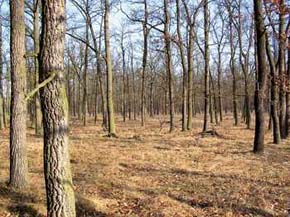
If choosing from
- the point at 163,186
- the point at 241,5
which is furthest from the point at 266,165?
→ the point at 241,5

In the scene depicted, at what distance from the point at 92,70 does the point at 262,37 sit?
44.5 meters

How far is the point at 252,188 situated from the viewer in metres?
10.2

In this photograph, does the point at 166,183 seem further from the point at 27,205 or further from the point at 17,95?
the point at 17,95

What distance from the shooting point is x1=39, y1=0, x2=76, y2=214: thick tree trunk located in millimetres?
6320

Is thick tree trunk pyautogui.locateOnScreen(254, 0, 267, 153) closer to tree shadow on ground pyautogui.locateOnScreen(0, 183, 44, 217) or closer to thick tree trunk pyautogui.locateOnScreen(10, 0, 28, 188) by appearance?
thick tree trunk pyautogui.locateOnScreen(10, 0, 28, 188)

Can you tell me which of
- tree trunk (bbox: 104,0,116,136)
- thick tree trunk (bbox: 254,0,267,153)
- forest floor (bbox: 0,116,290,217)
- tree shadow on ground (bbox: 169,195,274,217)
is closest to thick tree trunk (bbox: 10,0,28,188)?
forest floor (bbox: 0,116,290,217)

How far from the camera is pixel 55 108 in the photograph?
6.35 meters

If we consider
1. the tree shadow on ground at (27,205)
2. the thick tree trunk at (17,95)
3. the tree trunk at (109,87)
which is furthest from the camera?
the tree trunk at (109,87)

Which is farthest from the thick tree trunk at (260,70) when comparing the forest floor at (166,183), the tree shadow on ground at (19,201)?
the tree shadow on ground at (19,201)

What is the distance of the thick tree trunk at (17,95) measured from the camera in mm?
9688

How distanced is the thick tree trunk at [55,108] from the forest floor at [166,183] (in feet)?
6.04

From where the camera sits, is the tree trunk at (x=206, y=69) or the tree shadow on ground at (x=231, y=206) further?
the tree trunk at (x=206, y=69)

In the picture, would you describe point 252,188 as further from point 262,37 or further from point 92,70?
point 92,70

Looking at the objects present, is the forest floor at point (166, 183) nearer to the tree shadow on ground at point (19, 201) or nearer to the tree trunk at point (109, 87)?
the tree shadow on ground at point (19, 201)
